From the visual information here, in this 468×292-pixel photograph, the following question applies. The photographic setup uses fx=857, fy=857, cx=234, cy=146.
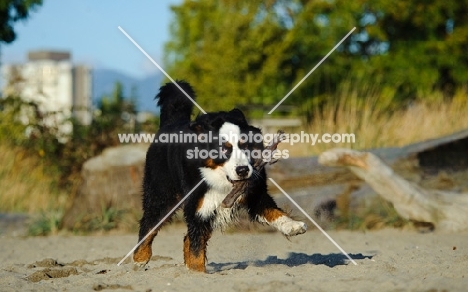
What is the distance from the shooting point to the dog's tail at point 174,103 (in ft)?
29.2

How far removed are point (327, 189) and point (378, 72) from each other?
17.4 meters

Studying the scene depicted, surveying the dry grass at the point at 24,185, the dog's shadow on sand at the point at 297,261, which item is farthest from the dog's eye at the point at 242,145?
the dry grass at the point at 24,185

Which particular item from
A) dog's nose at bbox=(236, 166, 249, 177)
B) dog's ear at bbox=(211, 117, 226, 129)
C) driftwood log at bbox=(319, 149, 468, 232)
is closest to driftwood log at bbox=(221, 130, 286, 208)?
dog's nose at bbox=(236, 166, 249, 177)

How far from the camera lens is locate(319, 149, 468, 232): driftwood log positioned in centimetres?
1152

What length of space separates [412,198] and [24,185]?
772 cm

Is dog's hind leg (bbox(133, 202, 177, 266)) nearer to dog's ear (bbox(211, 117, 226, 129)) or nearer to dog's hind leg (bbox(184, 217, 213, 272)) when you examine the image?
dog's hind leg (bbox(184, 217, 213, 272))

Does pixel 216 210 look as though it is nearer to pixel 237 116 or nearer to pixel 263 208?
pixel 263 208

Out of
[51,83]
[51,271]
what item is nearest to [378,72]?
[51,271]

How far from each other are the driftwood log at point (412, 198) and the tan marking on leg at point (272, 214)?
13.0 ft

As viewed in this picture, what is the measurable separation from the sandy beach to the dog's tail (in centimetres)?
152

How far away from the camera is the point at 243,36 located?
32250 mm

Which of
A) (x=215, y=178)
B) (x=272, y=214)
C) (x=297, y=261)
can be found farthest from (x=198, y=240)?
(x=297, y=261)

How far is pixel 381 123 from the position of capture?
52.7 ft

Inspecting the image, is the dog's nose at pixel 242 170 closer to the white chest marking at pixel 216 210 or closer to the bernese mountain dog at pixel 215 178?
the bernese mountain dog at pixel 215 178
